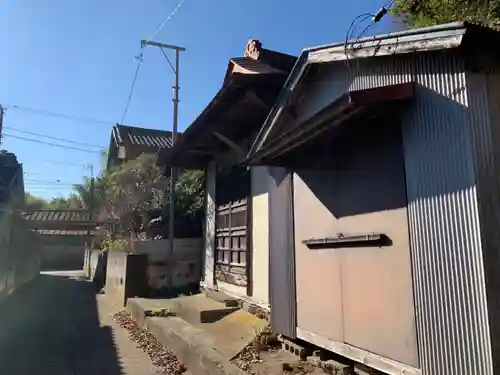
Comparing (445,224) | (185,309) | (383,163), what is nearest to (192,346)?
(185,309)

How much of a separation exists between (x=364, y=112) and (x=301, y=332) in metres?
3.06

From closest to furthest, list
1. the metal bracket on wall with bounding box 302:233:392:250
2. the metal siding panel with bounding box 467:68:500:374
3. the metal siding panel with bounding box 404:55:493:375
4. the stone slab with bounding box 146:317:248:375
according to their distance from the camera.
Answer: the metal siding panel with bounding box 467:68:500:374, the metal siding panel with bounding box 404:55:493:375, the metal bracket on wall with bounding box 302:233:392:250, the stone slab with bounding box 146:317:248:375

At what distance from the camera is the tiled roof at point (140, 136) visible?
28133 millimetres

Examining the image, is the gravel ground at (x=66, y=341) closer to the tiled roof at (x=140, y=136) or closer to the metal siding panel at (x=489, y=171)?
the metal siding panel at (x=489, y=171)

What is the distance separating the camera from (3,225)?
15906 mm

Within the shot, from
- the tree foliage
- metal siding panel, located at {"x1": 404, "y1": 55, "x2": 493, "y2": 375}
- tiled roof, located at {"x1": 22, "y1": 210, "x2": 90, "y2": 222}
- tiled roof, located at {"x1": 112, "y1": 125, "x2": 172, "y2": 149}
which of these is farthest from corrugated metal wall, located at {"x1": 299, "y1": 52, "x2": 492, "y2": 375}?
tiled roof, located at {"x1": 22, "y1": 210, "x2": 90, "y2": 222}

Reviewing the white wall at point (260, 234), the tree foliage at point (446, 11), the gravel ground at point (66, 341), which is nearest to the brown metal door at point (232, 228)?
the white wall at point (260, 234)

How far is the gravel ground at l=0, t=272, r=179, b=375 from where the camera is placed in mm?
7691

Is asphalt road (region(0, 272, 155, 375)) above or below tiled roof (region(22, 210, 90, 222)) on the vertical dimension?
below

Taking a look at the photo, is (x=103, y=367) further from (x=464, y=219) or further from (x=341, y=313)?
(x=464, y=219)

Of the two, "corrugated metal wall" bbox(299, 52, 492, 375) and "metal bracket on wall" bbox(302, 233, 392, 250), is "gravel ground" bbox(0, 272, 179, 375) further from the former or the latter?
"corrugated metal wall" bbox(299, 52, 492, 375)

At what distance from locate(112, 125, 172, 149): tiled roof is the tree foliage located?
72.2 feet

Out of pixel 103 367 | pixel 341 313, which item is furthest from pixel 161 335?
pixel 341 313

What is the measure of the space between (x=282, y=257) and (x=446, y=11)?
3.85 m
